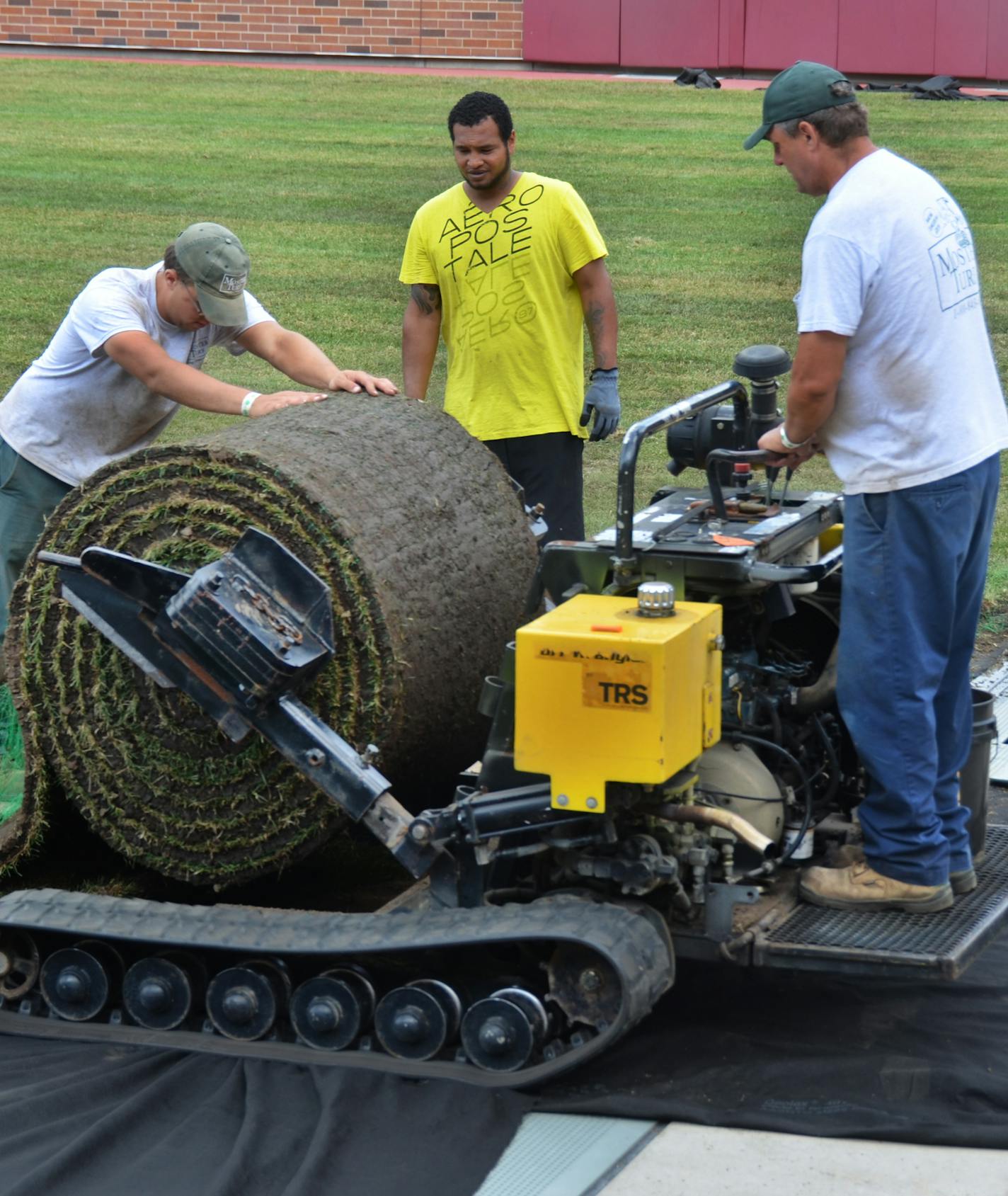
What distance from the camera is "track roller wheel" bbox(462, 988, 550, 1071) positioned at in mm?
4012

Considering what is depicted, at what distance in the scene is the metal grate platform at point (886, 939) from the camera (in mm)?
4012

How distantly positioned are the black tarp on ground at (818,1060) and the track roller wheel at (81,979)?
111 cm

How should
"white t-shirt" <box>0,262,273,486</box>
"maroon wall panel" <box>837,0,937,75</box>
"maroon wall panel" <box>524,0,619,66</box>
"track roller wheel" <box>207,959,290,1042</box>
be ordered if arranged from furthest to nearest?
1. "maroon wall panel" <box>524,0,619,66</box>
2. "maroon wall panel" <box>837,0,937,75</box>
3. "white t-shirt" <box>0,262,273,486</box>
4. "track roller wheel" <box>207,959,290,1042</box>

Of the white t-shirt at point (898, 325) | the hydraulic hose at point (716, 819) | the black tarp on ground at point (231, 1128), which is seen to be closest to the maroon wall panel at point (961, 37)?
the white t-shirt at point (898, 325)

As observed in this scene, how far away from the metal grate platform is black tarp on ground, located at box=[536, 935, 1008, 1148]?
0.19 metres

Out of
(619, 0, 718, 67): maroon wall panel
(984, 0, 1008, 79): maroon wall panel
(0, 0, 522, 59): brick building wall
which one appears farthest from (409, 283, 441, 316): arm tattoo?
(984, 0, 1008, 79): maroon wall panel

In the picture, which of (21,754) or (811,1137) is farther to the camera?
(21,754)

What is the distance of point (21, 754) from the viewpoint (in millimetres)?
6113

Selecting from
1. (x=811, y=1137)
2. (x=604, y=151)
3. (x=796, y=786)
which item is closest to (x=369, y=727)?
(x=796, y=786)

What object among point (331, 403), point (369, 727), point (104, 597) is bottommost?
point (369, 727)

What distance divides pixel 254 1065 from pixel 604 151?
43.9 ft

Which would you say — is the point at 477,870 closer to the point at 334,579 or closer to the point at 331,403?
the point at 334,579

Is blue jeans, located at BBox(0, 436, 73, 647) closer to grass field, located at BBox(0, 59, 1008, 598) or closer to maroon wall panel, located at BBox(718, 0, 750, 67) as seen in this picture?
grass field, located at BBox(0, 59, 1008, 598)

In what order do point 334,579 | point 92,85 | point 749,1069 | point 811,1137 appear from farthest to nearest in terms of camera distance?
point 92,85
point 334,579
point 749,1069
point 811,1137
